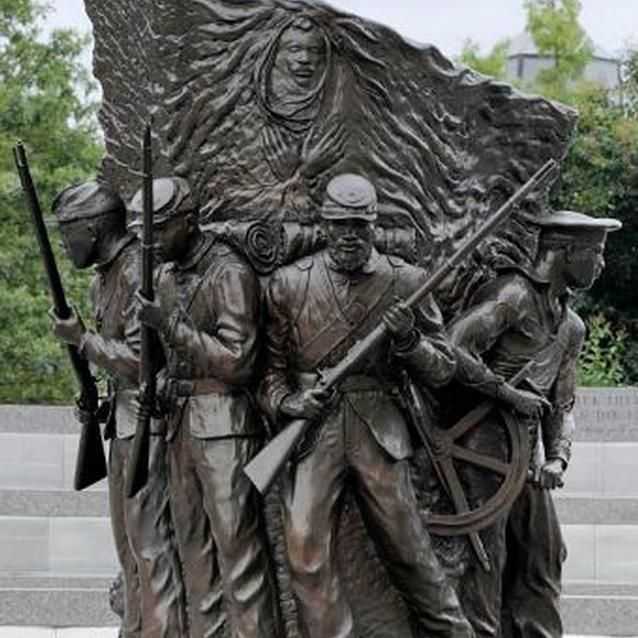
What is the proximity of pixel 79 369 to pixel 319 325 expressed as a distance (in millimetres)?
1189

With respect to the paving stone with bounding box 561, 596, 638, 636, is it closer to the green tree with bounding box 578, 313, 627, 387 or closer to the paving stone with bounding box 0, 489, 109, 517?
the paving stone with bounding box 0, 489, 109, 517

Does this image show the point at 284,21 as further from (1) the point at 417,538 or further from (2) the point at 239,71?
(1) the point at 417,538

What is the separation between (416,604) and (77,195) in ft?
6.61

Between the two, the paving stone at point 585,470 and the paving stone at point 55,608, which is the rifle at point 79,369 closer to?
the paving stone at point 55,608

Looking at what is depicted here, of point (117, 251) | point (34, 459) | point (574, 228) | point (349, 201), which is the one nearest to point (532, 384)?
point (574, 228)

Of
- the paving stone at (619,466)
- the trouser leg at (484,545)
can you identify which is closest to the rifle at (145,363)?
the trouser leg at (484,545)

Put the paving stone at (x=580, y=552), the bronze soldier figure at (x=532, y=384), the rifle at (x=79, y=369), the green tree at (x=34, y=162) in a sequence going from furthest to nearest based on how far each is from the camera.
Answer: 1. the green tree at (x=34, y=162)
2. the paving stone at (x=580, y=552)
3. the bronze soldier figure at (x=532, y=384)
4. the rifle at (x=79, y=369)

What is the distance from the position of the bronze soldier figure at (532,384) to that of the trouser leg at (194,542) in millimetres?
991

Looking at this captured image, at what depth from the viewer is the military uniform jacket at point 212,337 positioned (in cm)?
548

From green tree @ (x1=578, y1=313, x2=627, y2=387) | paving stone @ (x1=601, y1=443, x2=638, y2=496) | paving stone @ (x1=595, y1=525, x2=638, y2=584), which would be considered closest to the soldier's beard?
paving stone @ (x1=595, y1=525, x2=638, y2=584)

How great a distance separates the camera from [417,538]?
18.5ft

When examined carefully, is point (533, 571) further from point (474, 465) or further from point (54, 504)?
point (54, 504)

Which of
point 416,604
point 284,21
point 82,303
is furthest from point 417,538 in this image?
point 82,303

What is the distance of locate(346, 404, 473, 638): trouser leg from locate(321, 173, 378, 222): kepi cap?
69 centimetres
